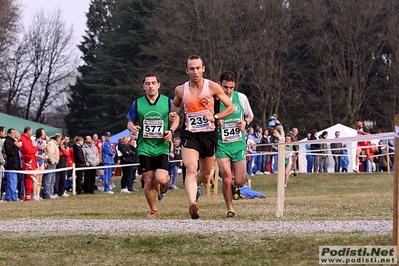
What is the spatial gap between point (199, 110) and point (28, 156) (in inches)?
489

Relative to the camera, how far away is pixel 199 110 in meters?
12.3

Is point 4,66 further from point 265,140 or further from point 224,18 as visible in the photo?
point 265,140

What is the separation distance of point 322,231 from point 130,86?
2086 inches

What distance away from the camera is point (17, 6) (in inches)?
2559

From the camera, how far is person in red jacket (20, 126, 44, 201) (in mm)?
23641

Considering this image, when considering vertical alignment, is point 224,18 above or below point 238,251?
above

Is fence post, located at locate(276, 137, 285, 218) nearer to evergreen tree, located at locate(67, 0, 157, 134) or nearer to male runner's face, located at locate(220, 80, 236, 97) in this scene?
male runner's face, located at locate(220, 80, 236, 97)

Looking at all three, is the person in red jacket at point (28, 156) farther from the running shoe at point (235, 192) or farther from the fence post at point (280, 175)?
the fence post at point (280, 175)

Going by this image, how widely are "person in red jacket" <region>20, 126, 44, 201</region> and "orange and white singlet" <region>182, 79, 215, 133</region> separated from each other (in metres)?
12.0

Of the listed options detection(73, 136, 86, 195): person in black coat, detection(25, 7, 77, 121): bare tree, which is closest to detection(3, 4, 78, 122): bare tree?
detection(25, 7, 77, 121): bare tree

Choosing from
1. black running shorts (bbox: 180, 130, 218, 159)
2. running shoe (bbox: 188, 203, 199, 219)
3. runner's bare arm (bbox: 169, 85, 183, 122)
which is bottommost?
running shoe (bbox: 188, 203, 199, 219)

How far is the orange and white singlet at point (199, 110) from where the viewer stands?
1230cm

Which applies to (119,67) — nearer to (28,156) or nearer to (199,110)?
(28,156)

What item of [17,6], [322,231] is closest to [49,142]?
[322,231]
